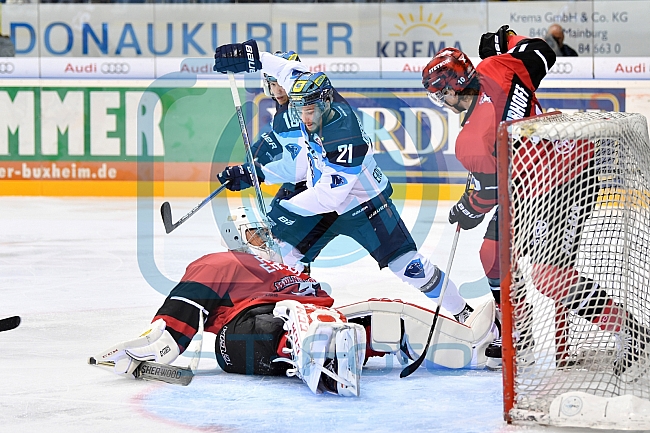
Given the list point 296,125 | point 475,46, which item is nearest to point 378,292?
point 296,125

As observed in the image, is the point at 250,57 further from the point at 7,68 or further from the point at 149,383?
the point at 7,68

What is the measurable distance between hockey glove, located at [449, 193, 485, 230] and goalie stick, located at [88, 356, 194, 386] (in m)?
0.91

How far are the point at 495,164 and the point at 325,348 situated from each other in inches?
30.4

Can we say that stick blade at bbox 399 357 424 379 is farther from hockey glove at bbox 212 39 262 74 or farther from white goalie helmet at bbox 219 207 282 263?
hockey glove at bbox 212 39 262 74

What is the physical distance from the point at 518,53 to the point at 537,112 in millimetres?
206

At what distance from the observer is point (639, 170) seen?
241 centimetres

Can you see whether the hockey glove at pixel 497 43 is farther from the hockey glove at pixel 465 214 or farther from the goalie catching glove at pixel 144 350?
the goalie catching glove at pixel 144 350

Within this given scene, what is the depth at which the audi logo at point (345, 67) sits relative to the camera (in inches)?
265

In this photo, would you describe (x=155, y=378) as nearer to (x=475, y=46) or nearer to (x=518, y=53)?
(x=518, y=53)

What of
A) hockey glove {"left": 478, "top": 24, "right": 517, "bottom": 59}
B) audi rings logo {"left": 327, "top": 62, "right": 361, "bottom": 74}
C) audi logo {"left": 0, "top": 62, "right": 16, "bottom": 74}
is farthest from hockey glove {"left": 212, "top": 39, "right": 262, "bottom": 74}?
audi logo {"left": 0, "top": 62, "right": 16, "bottom": 74}

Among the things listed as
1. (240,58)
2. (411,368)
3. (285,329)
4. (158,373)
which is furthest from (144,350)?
(240,58)

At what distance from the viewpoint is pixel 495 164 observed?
2730mm

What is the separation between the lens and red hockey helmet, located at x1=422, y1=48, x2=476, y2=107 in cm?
280

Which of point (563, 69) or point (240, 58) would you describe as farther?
point (563, 69)
